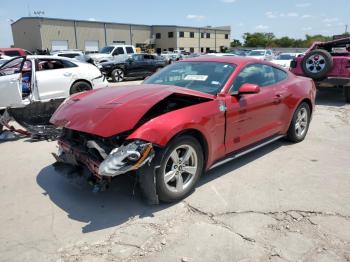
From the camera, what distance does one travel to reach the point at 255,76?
4.87 m

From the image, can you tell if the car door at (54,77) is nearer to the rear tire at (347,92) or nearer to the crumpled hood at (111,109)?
the crumpled hood at (111,109)

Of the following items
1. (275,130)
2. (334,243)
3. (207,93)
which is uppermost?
(207,93)

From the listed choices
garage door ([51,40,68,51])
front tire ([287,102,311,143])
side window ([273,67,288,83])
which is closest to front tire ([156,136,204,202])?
side window ([273,67,288,83])

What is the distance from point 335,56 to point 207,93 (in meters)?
7.58

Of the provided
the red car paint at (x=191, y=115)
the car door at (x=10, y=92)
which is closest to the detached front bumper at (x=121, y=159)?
the red car paint at (x=191, y=115)

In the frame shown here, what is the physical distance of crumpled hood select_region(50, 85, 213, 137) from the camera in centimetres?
340

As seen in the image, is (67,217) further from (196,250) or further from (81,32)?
(81,32)

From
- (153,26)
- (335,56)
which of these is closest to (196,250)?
(335,56)

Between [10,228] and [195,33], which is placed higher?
[195,33]

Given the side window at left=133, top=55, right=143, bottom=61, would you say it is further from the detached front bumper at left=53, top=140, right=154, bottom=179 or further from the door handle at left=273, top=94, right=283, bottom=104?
the detached front bumper at left=53, top=140, right=154, bottom=179

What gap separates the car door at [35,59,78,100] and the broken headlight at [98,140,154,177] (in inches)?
232

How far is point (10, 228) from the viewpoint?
3.35 m

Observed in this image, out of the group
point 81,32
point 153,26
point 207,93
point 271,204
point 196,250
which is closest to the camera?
point 196,250

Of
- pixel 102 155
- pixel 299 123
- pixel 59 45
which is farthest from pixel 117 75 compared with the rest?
pixel 59 45
